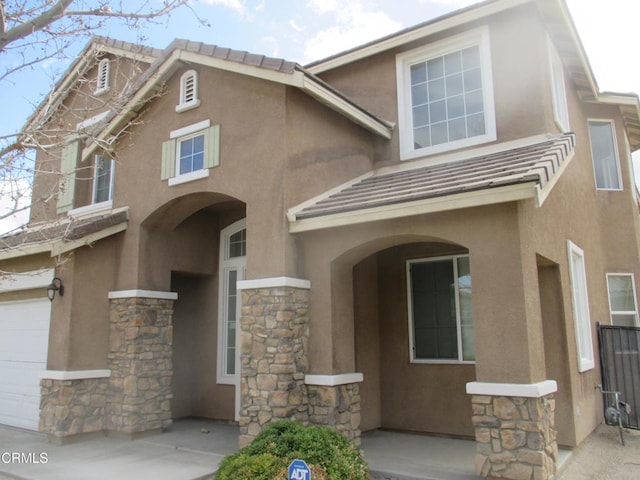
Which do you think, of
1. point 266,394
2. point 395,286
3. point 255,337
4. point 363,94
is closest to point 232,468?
point 266,394

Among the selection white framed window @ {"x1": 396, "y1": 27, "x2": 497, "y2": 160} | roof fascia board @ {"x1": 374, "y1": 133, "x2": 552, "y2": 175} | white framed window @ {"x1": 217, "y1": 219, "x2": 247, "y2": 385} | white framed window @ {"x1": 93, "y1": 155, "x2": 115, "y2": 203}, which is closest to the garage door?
white framed window @ {"x1": 93, "y1": 155, "x2": 115, "y2": 203}

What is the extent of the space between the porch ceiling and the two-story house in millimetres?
42

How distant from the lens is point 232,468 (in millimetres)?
5711

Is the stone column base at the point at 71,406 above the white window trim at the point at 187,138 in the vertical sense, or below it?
below

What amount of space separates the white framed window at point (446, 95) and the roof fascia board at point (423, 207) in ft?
9.15

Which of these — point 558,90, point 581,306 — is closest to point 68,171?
point 558,90

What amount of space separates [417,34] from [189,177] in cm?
497

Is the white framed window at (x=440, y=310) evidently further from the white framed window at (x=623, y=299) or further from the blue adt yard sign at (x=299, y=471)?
the blue adt yard sign at (x=299, y=471)

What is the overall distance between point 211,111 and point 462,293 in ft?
17.9

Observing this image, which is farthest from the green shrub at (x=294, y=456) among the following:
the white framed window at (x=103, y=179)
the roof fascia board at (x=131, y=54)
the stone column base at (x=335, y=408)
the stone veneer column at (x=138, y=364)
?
the roof fascia board at (x=131, y=54)

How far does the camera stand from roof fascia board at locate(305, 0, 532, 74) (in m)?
9.02

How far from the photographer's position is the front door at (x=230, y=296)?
35.3ft

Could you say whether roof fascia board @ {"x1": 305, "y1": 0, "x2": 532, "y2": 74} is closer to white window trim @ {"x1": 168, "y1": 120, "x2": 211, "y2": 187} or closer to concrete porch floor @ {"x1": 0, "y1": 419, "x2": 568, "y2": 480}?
white window trim @ {"x1": 168, "y1": 120, "x2": 211, "y2": 187}

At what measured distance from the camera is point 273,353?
767cm
